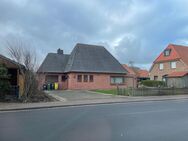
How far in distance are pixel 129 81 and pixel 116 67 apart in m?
3.71

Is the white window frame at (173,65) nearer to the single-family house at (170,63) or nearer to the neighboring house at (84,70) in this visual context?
the single-family house at (170,63)

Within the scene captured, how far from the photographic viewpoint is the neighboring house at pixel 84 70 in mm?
36000

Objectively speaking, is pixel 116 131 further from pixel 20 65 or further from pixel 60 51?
pixel 60 51

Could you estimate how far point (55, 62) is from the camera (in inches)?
1528

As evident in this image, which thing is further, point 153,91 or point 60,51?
point 60,51

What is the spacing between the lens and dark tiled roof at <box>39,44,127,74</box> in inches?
1448

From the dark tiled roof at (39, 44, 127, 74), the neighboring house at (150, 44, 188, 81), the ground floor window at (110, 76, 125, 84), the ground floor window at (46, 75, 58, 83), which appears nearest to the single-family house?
the neighboring house at (150, 44, 188, 81)

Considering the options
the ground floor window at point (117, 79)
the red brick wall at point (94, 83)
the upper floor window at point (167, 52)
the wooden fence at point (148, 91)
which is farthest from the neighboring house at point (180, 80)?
the red brick wall at point (94, 83)

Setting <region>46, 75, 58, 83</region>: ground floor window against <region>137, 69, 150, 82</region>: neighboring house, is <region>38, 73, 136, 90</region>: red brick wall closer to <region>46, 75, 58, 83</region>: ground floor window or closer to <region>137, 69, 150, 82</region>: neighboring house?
<region>46, 75, 58, 83</region>: ground floor window

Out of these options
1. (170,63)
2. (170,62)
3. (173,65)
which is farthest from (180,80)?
(170,62)

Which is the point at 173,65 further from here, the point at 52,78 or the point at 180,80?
the point at 52,78

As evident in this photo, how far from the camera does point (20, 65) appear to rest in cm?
2058

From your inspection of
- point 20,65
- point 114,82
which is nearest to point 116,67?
point 114,82

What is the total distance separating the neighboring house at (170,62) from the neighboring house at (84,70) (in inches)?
454
